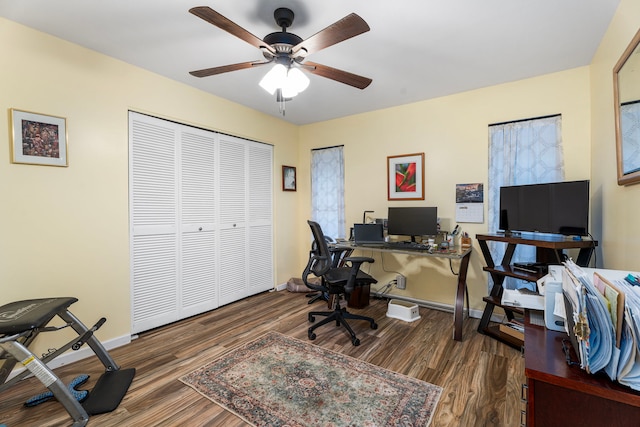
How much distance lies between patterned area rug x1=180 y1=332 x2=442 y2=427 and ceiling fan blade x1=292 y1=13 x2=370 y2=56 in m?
2.20

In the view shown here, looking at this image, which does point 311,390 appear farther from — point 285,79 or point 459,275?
point 285,79

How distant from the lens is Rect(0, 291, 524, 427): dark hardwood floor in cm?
166

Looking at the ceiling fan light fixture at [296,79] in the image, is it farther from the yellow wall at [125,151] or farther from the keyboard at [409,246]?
the keyboard at [409,246]

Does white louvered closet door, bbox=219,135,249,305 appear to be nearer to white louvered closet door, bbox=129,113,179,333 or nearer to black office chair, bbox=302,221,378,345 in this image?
white louvered closet door, bbox=129,113,179,333

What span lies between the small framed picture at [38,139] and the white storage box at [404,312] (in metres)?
3.34

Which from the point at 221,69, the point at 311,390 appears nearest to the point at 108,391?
the point at 311,390

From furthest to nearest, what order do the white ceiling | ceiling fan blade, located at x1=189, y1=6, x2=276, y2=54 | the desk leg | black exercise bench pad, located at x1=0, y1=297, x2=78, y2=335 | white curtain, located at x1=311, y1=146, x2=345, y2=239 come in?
white curtain, located at x1=311, y1=146, x2=345, y2=239
the desk leg
the white ceiling
black exercise bench pad, located at x1=0, y1=297, x2=78, y2=335
ceiling fan blade, located at x1=189, y1=6, x2=276, y2=54

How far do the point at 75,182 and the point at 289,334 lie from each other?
229 cm

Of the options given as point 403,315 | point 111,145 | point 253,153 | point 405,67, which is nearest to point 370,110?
point 405,67

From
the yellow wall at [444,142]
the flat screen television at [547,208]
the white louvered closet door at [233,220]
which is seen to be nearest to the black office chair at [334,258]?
the yellow wall at [444,142]

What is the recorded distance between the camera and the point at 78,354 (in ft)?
7.50

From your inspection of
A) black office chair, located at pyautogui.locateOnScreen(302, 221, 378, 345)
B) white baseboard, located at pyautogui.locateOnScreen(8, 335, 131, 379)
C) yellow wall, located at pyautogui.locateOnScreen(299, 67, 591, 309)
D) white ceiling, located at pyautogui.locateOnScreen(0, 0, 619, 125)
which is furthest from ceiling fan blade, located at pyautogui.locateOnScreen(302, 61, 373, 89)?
white baseboard, located at pyautogui.locateOnScreen(8, 335, 131, 379)

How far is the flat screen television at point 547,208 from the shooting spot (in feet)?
7.20

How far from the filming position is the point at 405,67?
8.55 feet
